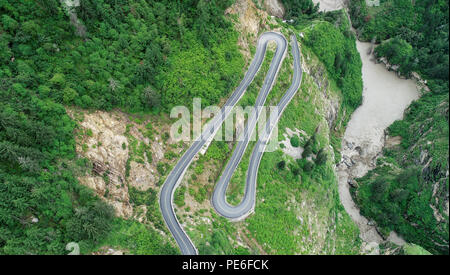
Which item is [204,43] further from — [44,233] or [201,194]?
[44,233]

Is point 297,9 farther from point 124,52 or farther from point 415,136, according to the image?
point 124,52

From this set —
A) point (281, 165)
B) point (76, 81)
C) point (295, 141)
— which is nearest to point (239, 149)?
point (281, 165)

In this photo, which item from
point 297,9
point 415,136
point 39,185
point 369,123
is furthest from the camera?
point 297,9

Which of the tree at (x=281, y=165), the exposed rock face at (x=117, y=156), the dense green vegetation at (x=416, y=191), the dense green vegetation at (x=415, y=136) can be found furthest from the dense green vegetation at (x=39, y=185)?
the dense green vegetation at (x=415, y=136)

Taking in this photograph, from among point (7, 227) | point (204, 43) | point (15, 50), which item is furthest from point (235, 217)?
point (15, 50)

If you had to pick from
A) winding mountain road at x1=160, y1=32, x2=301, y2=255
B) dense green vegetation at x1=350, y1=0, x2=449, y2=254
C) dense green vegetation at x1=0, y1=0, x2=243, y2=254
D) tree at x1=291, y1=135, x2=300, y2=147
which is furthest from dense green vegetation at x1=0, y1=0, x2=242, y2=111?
dense green vegetation at x1=350, y1=0, x2=449, y2=254

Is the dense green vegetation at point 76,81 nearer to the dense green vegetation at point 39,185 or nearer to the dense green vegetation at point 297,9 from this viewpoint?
the dense green vegetation at point 39,185
